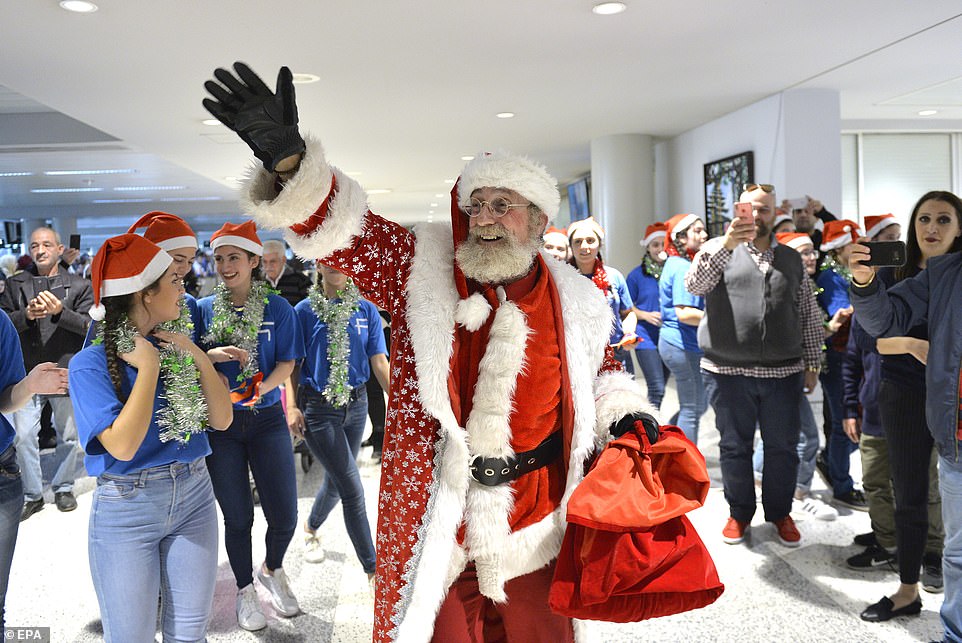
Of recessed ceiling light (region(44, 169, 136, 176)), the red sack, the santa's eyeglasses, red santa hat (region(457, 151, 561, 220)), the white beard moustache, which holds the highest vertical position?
recessed ceiling light (region(44, 169, 136, 176))

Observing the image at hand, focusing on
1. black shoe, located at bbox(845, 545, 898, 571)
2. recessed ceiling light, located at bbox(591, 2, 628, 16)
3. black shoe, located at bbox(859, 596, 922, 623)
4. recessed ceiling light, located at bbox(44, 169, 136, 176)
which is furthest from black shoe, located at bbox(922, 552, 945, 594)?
recessed ceiling light, located at bbox(44, 169, 136, 176)

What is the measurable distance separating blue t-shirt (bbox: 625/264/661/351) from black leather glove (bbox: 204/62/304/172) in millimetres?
4486

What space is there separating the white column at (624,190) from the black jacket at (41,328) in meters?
7.06

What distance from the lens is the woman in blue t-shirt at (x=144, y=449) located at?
211 centimetres

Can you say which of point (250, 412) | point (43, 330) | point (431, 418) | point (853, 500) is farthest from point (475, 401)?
point (43, 330)

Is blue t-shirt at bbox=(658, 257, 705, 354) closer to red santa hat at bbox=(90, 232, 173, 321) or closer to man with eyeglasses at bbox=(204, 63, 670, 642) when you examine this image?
man with eyeglasses at bbox=(204, 63, 670, 642)

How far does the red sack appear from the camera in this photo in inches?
73.4

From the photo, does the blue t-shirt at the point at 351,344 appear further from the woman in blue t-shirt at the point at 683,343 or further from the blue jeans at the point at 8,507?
the woman in blue t-shirt at the point at 683,343

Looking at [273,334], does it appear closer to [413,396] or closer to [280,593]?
[280,593]

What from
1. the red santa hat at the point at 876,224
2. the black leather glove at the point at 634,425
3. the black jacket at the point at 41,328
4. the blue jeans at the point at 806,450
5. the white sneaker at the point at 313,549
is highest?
the red santa hat at the point at 876,224

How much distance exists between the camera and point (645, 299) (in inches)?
242

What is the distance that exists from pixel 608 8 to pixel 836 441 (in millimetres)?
3078

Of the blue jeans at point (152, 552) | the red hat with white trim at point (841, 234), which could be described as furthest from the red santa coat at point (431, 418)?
the red hat with white trim at point (841, 234)

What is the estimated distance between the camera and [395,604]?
2062 millimetres
